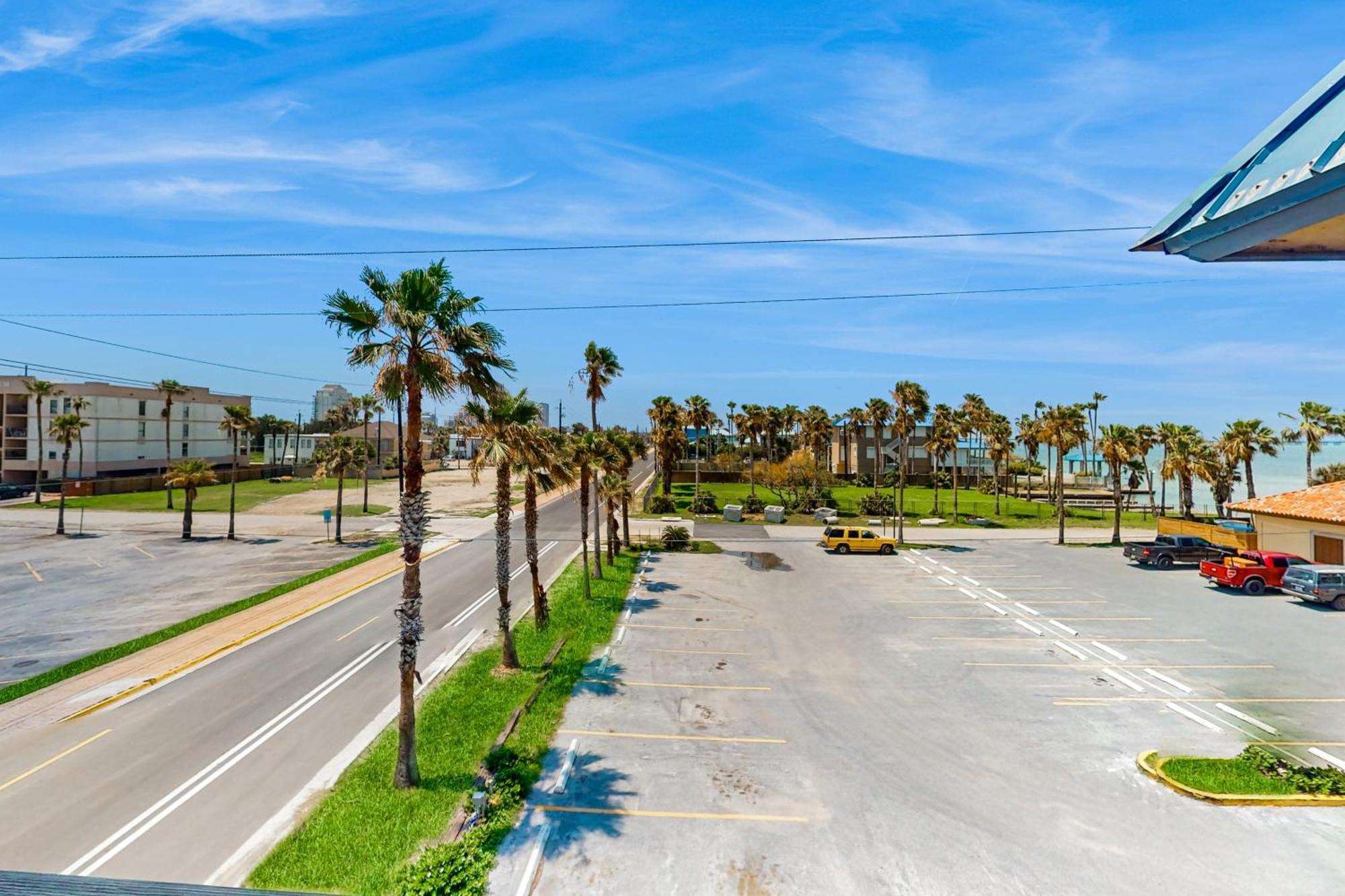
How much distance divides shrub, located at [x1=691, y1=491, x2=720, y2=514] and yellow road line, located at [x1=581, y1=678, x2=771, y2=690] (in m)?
40.6

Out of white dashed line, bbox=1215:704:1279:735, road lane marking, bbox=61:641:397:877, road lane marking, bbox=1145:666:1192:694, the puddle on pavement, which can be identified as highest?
the puddle on pavement

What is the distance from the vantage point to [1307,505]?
34.7m

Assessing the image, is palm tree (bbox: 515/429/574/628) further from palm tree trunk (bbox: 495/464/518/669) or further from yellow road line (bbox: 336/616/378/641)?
yellow road line (bbox: 336/616/378/641)

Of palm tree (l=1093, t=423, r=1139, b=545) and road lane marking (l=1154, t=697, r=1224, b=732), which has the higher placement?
palm tree (l=1093, t=423, r=1139, b=545)

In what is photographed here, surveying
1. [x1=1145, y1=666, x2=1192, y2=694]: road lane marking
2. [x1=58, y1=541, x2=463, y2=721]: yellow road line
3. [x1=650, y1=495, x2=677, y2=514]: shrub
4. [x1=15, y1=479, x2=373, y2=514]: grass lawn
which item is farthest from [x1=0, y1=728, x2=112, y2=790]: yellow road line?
[x1=15, y1=479, x2=373, y2=514]: grass lawn

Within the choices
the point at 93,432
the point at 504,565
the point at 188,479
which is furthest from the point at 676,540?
the point at 93,432

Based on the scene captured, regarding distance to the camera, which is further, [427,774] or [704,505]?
[704,505]

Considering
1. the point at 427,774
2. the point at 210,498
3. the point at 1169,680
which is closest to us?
the point at 427,774

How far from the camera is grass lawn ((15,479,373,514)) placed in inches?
2306

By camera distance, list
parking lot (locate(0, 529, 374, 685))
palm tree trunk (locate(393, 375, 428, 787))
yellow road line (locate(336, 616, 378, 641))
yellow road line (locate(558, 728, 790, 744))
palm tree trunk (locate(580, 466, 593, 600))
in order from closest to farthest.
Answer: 1. palm tree trunk (locate(393, 375, 428, 787))
2. yellow road line (locate(558, 728, 790, 744))
3. parking lot (locate(0, 529, 374, 685))
4. yellow road line (locate(336, 616, 378, 641))
5. palm tree trunk (locate(580, 466, 593, 600))

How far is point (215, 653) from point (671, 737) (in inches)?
616

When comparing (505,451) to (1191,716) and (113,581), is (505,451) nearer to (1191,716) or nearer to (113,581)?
(1191,716)

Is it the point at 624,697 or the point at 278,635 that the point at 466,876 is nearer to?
the point at 624,697

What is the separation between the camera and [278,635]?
22.6 meters
